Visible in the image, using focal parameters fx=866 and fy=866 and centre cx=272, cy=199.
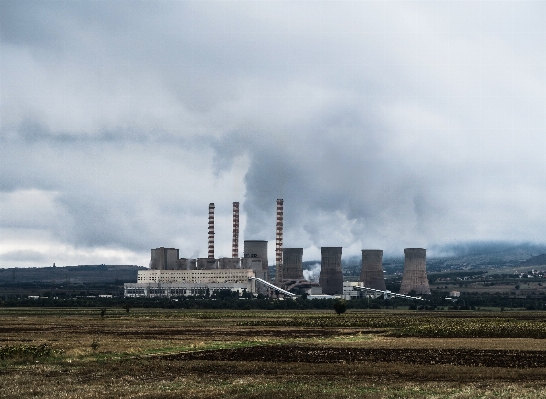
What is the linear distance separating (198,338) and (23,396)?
108ft

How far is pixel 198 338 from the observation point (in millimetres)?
63000

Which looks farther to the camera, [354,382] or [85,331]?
[85,331]

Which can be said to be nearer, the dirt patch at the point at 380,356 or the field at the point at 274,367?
the field at the point at 274,367

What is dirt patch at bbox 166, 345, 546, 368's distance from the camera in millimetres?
43031

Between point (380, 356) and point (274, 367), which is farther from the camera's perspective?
point (380, 356)

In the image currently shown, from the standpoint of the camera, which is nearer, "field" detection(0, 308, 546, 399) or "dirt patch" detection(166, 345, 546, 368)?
"field" detection(0, 308, 546, 399)

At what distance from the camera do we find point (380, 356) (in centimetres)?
4616

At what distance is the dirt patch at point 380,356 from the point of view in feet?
141

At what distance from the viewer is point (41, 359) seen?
42906mm

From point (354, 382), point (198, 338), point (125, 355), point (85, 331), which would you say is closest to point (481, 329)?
point (198, 338)

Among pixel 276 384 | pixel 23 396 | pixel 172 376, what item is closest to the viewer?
pixel 23 396

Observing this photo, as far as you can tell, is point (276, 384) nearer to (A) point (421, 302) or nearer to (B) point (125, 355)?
(B) point (125, 355)

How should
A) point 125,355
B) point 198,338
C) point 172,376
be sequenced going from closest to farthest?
point 172,376, point 125,355, point 198,338

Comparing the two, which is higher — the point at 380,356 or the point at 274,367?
the point at 274,367
